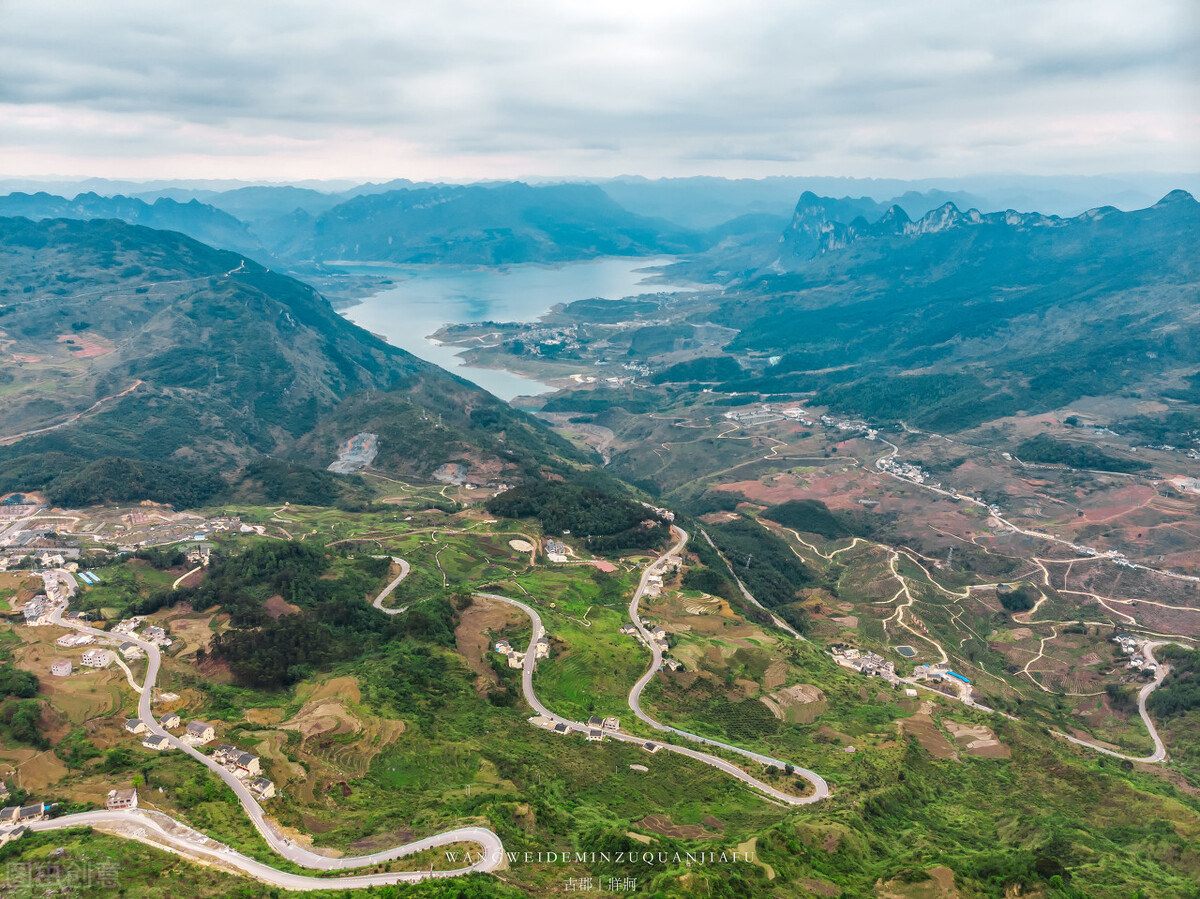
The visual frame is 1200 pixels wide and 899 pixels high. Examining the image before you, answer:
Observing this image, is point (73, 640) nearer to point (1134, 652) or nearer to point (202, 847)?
point (202, 847)

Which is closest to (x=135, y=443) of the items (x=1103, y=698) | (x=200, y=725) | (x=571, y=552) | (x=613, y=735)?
(x=571, y=552)

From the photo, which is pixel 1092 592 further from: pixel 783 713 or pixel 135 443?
pixel 135 443

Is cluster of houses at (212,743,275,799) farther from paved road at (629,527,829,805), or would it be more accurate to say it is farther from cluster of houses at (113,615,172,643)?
paved road at (629,527,829,805)

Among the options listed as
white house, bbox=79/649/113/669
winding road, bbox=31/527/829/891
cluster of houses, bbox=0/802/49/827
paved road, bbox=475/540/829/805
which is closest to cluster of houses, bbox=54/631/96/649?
white house, bbox=79/649/113/669

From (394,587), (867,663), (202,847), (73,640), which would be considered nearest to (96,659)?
(73,640)

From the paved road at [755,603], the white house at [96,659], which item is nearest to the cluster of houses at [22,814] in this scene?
the white house at [96,659]

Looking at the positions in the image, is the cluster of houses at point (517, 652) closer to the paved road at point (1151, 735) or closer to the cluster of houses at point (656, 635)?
the cluster of houses at point (656, 635)
